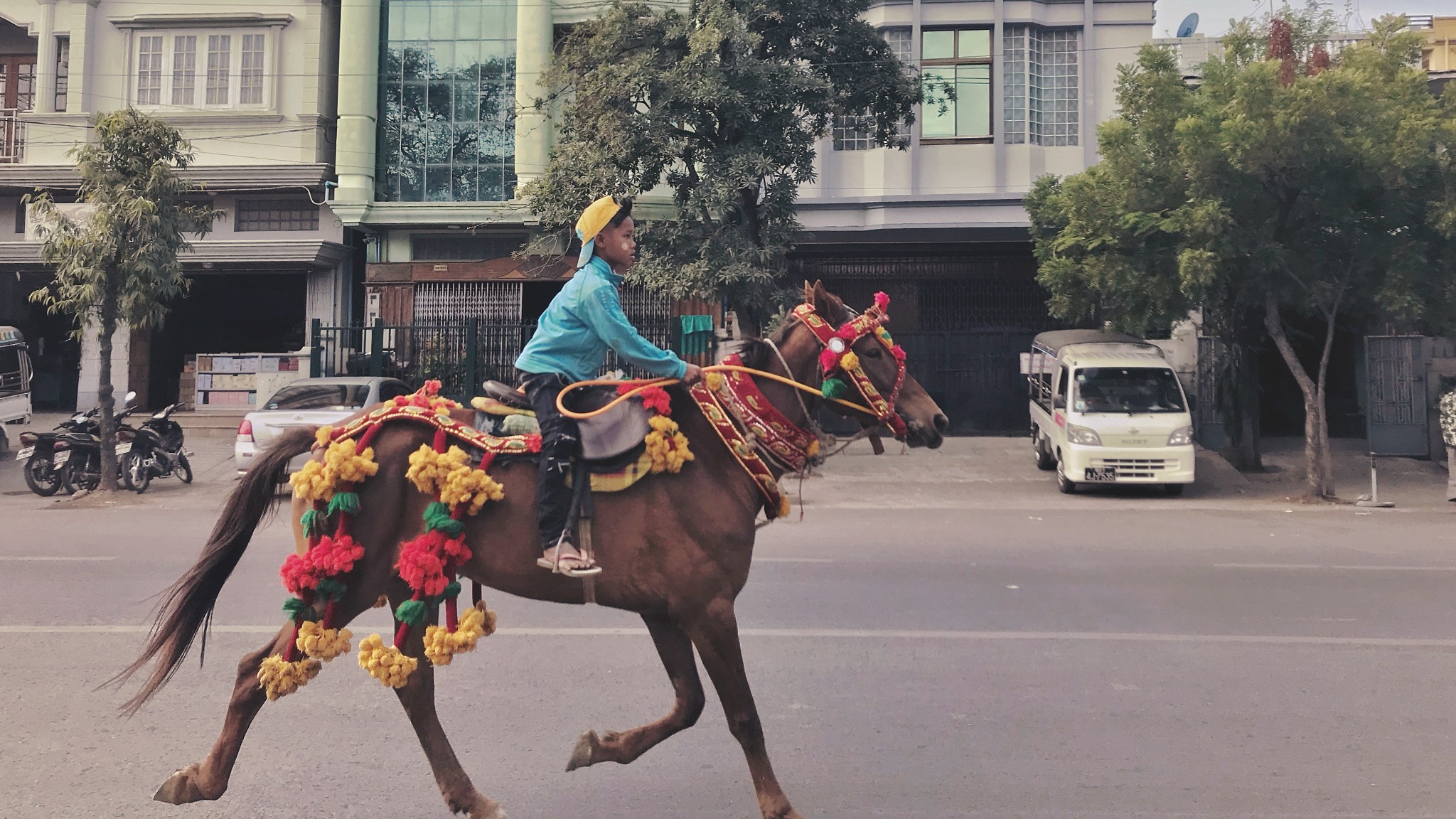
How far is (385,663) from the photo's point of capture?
386cm

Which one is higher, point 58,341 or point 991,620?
point 58,341

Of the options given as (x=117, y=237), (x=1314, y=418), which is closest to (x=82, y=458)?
(x=117, y=237)

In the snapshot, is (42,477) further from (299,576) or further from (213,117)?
(299,576)

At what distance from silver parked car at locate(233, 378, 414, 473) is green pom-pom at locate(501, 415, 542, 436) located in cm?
1012

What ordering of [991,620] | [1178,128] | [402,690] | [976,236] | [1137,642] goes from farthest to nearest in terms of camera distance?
1. [976,236]
2. [1178,128]
3. [991,620]
4. [1137,642]
5. [402,690]

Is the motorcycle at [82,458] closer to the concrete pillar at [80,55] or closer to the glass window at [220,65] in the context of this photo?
the glass window at [220,65]

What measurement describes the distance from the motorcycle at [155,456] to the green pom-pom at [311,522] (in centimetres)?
1239

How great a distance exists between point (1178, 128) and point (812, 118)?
5.43 metres

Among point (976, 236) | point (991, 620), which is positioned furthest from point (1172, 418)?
point (991, 620)

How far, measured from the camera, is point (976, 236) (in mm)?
19984

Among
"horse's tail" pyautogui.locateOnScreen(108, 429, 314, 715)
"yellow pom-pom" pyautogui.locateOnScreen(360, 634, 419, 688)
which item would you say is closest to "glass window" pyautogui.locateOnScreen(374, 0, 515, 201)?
"horse's tail" pyautogui.locateOnScreen(108, 429, 314, 715)

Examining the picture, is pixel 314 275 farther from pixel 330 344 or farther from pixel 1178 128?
pixel 1178 128

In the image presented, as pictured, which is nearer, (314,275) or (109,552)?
(109,552)

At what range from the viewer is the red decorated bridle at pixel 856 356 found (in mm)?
4145
